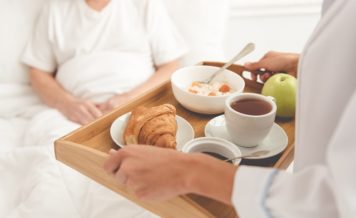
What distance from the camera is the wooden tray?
0.70m

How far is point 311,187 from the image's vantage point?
52 centimetres

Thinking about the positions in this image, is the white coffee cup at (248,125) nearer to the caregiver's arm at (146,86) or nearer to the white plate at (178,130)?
the white plate at (178,130)

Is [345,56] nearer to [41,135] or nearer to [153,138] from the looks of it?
[153,138]

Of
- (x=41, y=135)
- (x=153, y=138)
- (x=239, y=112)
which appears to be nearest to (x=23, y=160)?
(x=41, y=135)

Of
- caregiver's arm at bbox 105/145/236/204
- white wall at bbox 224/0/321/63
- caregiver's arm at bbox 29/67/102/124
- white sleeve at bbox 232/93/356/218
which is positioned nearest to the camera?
white sleeve at bbox 232/93/356/218

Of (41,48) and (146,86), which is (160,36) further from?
(41,48)

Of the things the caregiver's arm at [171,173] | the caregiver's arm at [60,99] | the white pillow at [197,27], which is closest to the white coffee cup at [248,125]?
the caregiver's arm at [171,173]

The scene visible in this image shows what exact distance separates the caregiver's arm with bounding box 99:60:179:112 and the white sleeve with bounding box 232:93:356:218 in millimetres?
876

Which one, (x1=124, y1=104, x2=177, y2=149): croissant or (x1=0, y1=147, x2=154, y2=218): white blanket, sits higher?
(x1=124, y1=104, x2=177, y2=149): croissant

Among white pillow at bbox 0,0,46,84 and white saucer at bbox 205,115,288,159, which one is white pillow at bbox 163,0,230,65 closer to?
white pillow at bbox 0,0,46,84

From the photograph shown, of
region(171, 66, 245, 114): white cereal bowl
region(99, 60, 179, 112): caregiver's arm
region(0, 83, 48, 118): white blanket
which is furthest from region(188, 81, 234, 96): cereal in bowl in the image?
region(0, 83, 48, 118): white blanket

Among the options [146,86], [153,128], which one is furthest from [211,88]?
[146,86]

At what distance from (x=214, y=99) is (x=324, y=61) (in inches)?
17.8

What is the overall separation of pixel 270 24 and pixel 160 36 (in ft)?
2.50
